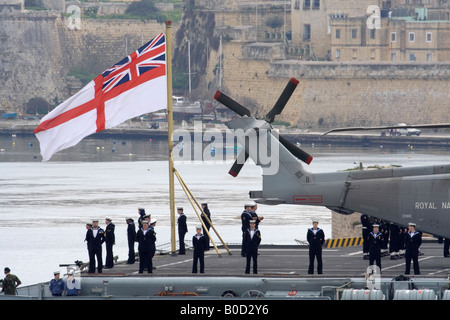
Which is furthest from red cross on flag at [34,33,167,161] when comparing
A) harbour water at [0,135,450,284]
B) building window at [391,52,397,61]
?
building window at [391,52,397,61]

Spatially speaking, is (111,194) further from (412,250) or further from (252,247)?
(412,250)

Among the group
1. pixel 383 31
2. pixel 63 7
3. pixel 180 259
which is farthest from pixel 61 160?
pixel 180 259

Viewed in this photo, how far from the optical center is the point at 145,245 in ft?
90.4

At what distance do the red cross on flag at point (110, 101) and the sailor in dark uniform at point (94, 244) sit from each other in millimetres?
2216

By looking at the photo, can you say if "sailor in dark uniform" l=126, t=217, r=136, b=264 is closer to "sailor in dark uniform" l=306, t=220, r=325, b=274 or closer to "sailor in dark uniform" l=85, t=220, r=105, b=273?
"sailor in dark uniform" l=85, t=220, r=105, b=273

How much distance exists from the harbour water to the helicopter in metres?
17.5

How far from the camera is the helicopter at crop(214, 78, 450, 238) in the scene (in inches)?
1130

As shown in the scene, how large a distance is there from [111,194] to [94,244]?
1790 inches

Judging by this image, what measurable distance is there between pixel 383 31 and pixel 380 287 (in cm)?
8985

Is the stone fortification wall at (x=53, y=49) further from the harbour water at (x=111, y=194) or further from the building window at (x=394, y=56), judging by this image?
the building window at (x=394, y=56)

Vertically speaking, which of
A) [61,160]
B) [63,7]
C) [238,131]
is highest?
[63,7]
